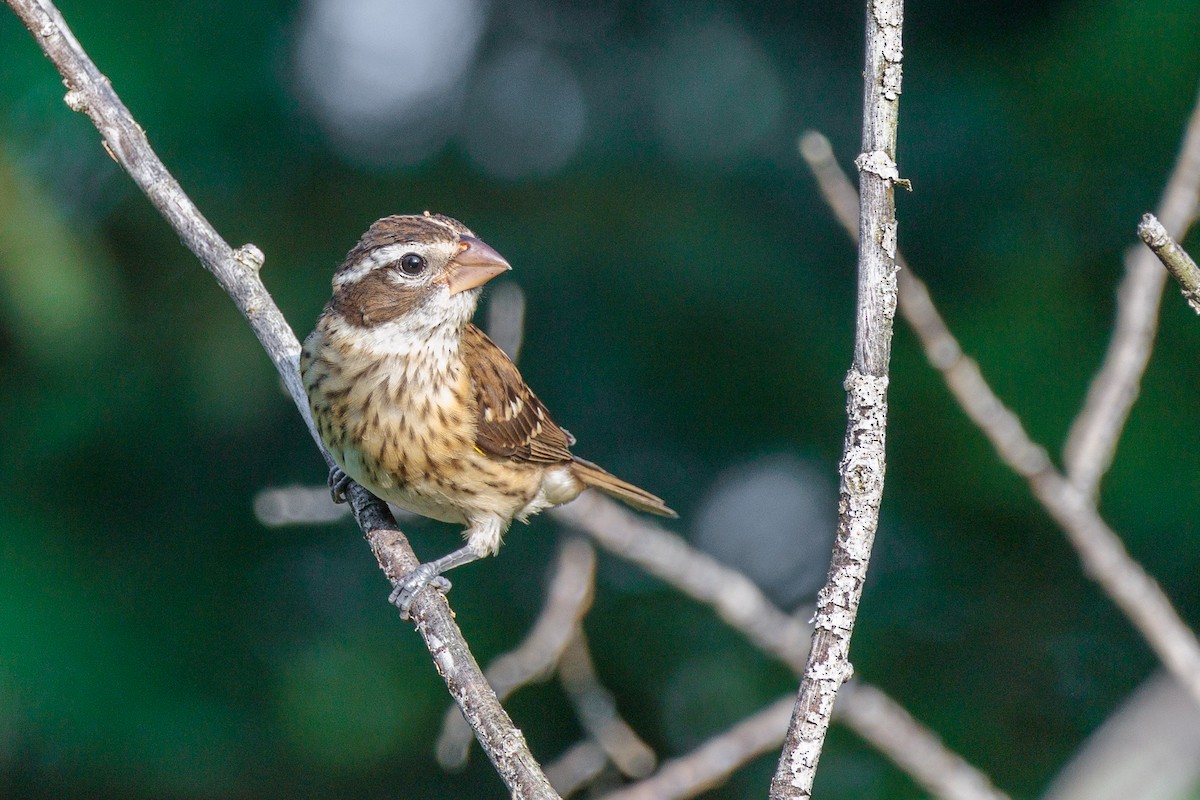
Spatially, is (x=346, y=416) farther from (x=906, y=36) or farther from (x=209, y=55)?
(x=906, y=36)

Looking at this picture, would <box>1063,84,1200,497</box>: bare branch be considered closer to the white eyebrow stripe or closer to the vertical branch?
the vertical branch

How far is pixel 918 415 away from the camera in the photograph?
4.30 meters

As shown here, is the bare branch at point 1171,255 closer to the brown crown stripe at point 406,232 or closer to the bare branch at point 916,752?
the bare branch at point 916,752

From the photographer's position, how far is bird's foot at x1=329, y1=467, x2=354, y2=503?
3.53 meters

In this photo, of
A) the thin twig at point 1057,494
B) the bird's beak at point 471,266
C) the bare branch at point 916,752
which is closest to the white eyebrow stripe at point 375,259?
the bird's beak at point 471,266

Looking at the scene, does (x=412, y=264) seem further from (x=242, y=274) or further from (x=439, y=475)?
(x=439, y=475)

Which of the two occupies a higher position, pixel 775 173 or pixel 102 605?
pixel 775 173

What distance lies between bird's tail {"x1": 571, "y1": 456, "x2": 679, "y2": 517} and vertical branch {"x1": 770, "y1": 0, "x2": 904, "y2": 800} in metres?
2.08

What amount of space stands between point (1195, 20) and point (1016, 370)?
123 centimetres

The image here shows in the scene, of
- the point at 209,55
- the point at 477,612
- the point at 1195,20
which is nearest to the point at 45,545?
the point at 477,612

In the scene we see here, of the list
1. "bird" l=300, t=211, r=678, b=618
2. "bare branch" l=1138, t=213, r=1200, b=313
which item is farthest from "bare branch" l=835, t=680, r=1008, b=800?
"bare branch" l=1138, t=213, r=1200, b=313

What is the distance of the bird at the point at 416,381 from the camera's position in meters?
3.25

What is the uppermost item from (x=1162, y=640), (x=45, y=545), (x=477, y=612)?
(x=477, y=612)

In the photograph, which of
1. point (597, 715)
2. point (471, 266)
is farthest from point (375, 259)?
point (597, 715)
